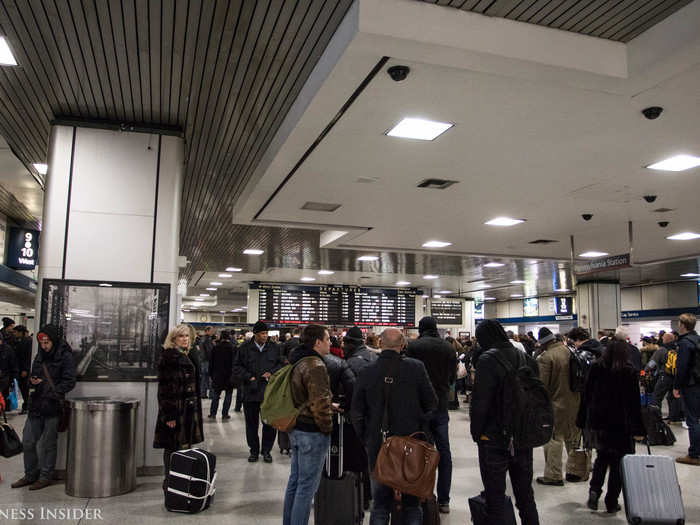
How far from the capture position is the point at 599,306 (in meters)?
18.8

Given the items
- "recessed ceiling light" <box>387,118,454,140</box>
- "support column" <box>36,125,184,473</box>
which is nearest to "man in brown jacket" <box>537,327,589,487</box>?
"recessed ceiling light" <box>387,118,454,140</box>

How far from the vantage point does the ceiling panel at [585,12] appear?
372cm

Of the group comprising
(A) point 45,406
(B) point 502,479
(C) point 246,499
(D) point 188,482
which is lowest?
(C) point 246,499

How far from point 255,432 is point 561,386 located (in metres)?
3.57

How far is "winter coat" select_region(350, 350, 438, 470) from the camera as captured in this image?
151 inches

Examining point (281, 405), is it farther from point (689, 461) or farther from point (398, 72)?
point (689, 461)

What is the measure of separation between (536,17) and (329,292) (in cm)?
1694

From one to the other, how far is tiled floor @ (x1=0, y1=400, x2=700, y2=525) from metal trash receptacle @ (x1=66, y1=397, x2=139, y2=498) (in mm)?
110

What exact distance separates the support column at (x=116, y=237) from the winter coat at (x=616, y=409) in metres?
4.30

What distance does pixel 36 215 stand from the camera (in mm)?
12680

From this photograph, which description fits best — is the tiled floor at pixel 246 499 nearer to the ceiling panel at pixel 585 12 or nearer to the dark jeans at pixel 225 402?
the dark jeans at pixel 225 402

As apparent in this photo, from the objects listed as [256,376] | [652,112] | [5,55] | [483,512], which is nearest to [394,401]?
[483,512]

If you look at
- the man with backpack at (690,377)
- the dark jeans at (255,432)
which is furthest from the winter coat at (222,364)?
the man with backpack at (690,377)

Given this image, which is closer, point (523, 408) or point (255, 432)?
point (523, 408)
